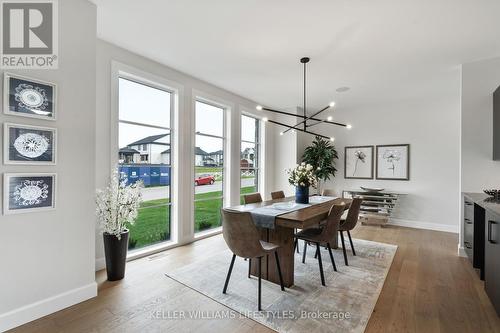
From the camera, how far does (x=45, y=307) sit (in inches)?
84.2

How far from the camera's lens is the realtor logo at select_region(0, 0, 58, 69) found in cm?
201

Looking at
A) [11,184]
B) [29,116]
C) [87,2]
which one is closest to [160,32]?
[87,2]

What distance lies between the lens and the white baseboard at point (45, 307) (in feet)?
6.40

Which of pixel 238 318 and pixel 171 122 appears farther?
pixel 171 122

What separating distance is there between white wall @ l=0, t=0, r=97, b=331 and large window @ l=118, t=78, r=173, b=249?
0.96 m

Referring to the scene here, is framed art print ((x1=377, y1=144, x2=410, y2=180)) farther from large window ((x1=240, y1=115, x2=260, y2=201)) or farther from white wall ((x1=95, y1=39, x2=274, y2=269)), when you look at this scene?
large window ((x1=240, y1=115, x2=260, y2=201))

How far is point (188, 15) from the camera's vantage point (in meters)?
2.55

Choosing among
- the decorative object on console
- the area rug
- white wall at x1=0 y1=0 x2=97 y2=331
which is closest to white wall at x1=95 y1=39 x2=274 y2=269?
white wall at x1=0 y1=0 x2=97 y2=331

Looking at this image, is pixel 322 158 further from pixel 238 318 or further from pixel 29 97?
pixel 29 97

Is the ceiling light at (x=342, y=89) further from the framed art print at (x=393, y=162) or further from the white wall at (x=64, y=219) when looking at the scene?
the white wall at (x=64, y=219)

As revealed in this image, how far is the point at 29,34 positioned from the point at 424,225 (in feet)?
23.0

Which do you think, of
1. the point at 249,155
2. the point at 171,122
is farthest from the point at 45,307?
the point at 249,155

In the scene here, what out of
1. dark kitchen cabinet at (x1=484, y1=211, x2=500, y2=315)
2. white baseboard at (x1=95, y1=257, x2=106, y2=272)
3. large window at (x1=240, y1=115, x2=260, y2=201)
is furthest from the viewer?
large window at (x1=240, y1=115, x2=260, y2=201)

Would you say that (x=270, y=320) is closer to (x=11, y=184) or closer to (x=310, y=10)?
(x=11, y=184)
